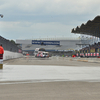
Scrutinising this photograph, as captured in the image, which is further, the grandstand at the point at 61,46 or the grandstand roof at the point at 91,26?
the grandstand at the point at 61,46

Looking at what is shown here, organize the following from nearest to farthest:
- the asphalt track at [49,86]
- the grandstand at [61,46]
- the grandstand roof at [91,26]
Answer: the asphalt track at [49,86], the grandstand roof at [91,26], the grandstand at [61,46]

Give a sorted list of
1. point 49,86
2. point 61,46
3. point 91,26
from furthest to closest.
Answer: point 61,46, point 91,26, point 49,86

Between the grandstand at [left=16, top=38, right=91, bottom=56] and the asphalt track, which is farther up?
the grandstand at [left=16, top=38, right=91, bottom=56]

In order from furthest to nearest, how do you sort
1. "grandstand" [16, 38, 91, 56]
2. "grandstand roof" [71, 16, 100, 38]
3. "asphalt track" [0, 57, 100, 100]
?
"grandstand" [16, 38, 91, 56], "grandstand roof" [71, 16, 100, 38], "asphalt track" [0, 57, 100, 100]

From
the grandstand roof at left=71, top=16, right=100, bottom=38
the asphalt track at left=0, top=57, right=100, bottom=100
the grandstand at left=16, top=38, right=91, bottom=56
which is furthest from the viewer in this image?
the grandstand at left=16, top=38, right=91, bottom=56

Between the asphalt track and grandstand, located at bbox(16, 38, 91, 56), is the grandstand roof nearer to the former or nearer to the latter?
the asphalt track

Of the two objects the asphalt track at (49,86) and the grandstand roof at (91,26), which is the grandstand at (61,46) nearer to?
the grandstand roof at (91,26)

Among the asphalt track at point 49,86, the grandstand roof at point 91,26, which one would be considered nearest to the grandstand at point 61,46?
the grandstand roof at point 91,26

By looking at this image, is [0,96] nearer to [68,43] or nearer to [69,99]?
[69,99]

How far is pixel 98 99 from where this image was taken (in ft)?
21.3

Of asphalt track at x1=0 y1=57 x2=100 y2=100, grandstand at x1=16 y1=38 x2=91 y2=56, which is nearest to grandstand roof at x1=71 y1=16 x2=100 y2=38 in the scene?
asphalt track at x1=0 y1=57 x2=100 y2=100

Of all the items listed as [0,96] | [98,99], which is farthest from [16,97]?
[98,99]

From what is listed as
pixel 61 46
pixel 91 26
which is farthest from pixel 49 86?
pixel 61 46

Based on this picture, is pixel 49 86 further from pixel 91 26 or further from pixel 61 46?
pixel 61 46
